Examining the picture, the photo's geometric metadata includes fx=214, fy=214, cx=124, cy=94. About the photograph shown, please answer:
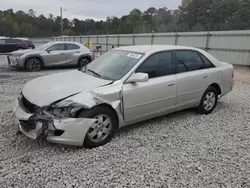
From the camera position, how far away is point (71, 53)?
1034 centimetres

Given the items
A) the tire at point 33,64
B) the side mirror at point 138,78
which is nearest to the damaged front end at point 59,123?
the side mirror at point 138,78

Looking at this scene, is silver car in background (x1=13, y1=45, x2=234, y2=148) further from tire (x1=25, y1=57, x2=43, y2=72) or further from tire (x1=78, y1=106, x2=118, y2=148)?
tire (x1=25, y1=57, x2=43, y2=72)

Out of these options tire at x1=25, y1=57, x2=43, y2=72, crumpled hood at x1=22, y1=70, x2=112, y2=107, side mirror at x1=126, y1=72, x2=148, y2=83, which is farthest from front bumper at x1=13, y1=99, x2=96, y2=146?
tire at x1=25, y1=57, x2=43, y2=72

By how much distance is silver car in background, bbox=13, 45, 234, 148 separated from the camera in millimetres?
2896

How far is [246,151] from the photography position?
3.17 metres

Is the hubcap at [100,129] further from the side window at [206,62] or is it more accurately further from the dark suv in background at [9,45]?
the dark suv in background at [9,45]

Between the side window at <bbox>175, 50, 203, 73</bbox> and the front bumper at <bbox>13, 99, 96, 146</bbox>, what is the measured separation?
2112 mm

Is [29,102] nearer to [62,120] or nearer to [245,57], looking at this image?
[62,120]

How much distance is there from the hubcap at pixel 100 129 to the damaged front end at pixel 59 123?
0.39 feet

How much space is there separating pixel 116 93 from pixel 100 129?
585 mm

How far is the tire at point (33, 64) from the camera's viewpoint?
9523 mm

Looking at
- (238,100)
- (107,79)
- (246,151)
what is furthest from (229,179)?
(238,100)

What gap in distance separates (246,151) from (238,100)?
9.78ft

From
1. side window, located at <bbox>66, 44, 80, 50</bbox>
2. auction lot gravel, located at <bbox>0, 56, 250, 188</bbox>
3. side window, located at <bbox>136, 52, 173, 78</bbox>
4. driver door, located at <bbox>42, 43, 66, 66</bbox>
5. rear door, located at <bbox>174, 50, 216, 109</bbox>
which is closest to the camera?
auction lot gravel, located at <bbox>0, 56, 250, 188</bbox>
